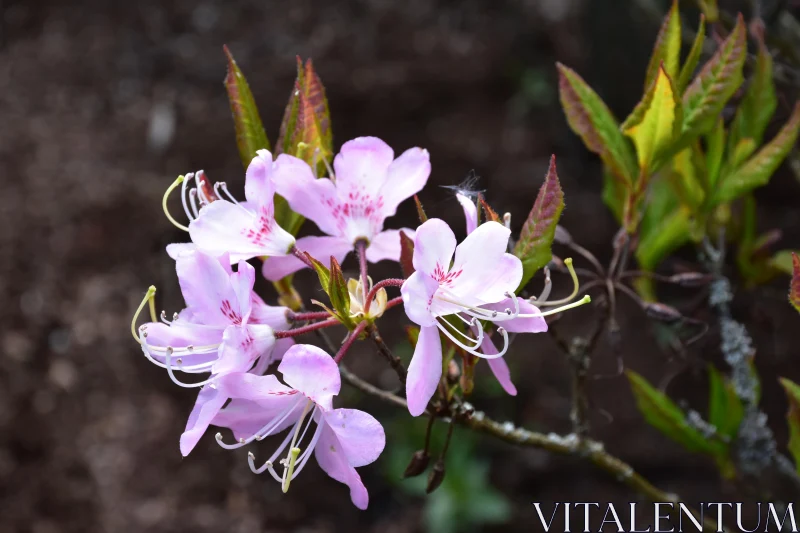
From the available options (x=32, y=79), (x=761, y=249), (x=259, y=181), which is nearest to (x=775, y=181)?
(x=761, y=249)

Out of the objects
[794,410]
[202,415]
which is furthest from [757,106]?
[202,415]

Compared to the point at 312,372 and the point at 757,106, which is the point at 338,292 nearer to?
the point at 312,372

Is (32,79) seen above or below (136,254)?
above

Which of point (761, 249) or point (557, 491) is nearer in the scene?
point (761, 249)

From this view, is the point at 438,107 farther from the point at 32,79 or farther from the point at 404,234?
the point at 404,234

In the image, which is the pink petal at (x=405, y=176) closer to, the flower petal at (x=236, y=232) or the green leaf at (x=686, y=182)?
the flower petal at (x=236, y=232)

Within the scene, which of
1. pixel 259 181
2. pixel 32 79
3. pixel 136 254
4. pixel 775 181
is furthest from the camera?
pixel 32 79
